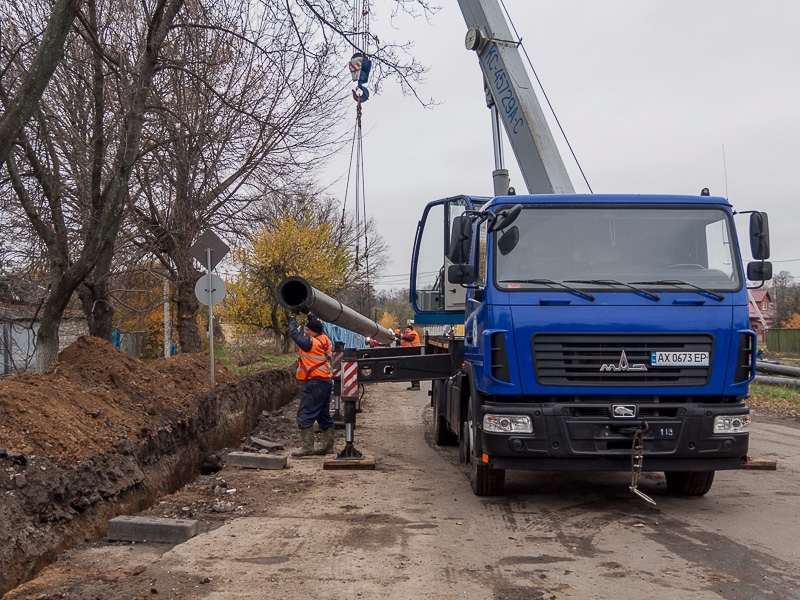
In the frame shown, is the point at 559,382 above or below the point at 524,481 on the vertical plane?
above

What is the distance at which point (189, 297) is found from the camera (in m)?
18.2

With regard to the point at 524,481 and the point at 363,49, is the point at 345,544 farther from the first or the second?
the point at 363,49

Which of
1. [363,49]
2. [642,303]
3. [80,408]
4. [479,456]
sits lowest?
[479,456]

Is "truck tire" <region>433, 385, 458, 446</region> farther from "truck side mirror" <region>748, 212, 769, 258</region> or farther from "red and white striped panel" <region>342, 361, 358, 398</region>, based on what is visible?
"truck side mirror" <region>748, 212, 769, 258</region>

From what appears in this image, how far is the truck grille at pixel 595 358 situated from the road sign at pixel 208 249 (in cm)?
695

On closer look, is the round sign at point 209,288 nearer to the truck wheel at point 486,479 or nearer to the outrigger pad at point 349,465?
the outrigger pad at point 349,465

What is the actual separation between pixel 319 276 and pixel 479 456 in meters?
27.8

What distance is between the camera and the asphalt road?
4953 mm

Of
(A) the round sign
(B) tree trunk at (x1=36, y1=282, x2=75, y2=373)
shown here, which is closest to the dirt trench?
(B) tree trunk at (x1=36, y1=282, x2=75, y2=373)

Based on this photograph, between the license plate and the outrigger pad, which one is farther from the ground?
the license plate

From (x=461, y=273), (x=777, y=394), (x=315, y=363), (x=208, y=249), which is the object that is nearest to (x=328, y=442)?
(x=315, y=363)

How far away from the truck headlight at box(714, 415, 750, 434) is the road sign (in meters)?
8.00

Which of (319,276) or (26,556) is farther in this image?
(319,276)

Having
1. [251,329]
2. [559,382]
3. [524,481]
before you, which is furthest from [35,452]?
[251,329]
